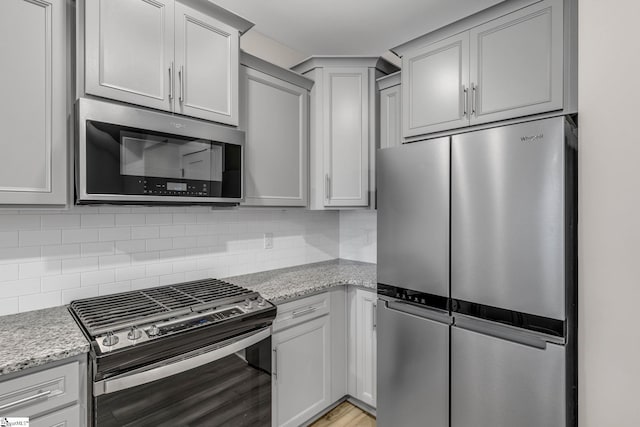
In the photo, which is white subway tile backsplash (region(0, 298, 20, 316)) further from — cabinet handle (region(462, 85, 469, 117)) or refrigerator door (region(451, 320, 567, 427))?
cabinet handle (region(462, 85, 469, 117))

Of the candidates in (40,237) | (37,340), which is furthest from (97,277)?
(37,340)

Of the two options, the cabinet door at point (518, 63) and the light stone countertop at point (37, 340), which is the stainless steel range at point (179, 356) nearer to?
the light stone countertop at point (37, 340)


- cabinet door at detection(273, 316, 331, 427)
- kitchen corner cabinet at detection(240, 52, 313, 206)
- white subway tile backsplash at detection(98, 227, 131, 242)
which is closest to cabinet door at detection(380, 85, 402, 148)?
kitchen corner cabinet at detection(240, 52, 313, 206)

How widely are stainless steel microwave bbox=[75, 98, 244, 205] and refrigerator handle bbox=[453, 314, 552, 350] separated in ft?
4.45

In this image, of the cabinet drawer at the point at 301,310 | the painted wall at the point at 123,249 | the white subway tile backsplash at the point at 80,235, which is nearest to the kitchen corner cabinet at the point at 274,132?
the painted wall at the point at 123,249

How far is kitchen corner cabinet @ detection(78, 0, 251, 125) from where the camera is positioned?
1431 mm

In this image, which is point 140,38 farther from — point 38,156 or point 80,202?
point 80,202

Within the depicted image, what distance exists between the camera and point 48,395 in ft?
3.75

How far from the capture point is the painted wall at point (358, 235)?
9.48ft

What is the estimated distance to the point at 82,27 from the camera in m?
1.39

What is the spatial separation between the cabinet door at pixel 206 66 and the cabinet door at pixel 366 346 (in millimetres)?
1432

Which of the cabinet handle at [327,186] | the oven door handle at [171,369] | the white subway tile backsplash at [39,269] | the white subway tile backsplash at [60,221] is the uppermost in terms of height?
the cabinet handle at [327,186]

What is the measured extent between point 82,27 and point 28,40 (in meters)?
0.20

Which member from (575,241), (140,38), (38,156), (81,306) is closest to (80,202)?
(38,156)
